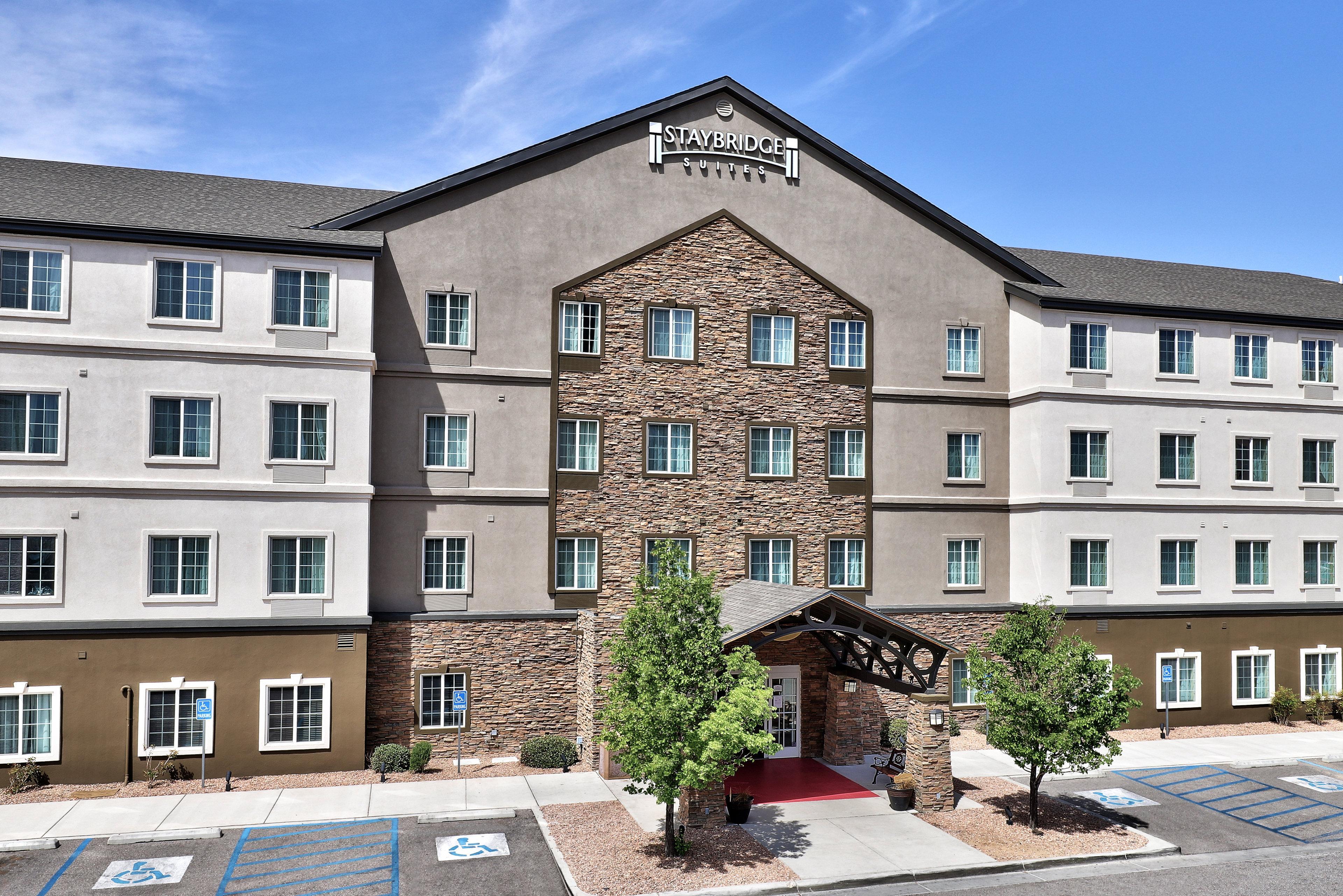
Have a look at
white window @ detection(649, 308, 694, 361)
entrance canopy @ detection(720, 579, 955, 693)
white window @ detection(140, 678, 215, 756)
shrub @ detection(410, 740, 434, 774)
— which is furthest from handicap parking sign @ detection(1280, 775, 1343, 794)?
white window @ detection(140, 678, 215, 756)

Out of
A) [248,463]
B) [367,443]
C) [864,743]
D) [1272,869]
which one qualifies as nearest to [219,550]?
[248,463]

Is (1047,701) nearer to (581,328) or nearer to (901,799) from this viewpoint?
(901,799)

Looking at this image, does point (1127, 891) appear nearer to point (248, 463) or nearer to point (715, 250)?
point (715, 250)

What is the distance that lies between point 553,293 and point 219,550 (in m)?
11.3

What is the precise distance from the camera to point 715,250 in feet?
97.9

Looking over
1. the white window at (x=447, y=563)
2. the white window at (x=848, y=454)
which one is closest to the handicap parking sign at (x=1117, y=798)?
the white window at (x=848, y=454)

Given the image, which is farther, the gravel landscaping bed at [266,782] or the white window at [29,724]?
the white window at [29,724]

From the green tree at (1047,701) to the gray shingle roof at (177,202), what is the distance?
18875mm

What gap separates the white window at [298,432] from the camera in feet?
82.8

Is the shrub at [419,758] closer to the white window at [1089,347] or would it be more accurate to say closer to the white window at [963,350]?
the white window at [963,350]

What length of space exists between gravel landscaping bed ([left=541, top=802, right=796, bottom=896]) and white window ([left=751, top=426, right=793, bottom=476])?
37.8ft

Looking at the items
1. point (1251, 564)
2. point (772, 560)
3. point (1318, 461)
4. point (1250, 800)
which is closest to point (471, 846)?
point (772, 560)

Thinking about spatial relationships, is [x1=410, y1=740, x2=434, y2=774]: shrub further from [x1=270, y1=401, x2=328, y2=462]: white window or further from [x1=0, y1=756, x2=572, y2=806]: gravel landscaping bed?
[x1=270, y1=401, x2=328, y2=462]: white window

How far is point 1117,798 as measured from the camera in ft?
79.0
